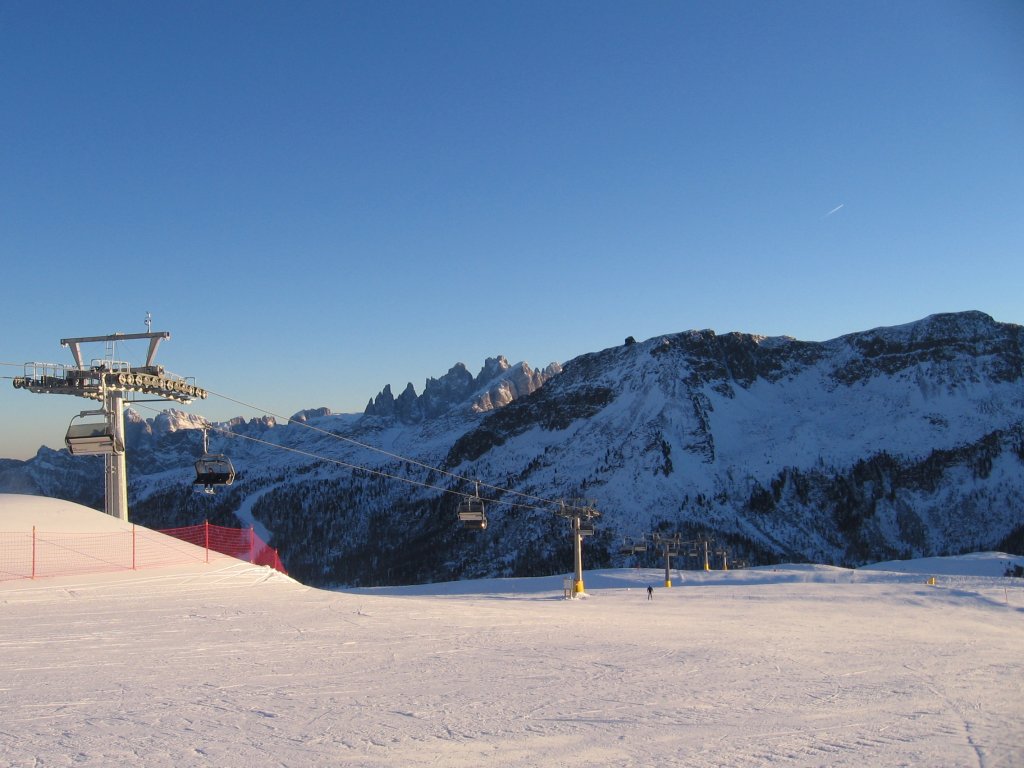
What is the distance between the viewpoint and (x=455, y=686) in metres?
14.5

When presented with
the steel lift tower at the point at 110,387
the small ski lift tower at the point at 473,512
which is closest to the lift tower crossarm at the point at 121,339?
the steel lift tower at the point at 110,387

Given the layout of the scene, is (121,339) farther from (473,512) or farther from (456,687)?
(456,687)

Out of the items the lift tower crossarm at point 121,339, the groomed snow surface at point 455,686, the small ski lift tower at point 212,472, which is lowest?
the groomed snow surface at point 455,686

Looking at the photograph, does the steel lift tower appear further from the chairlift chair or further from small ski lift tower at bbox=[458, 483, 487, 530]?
small ski lift tower at bbox=[458, 483, 487, 530]

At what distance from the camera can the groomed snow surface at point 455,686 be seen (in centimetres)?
1087

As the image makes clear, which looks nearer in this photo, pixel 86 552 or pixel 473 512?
pixel 86 552

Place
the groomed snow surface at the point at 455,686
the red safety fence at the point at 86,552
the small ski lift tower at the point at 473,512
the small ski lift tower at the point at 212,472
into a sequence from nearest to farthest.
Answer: the groomed snow surface at the point at 455,686 < the red safety fence at the point at 86,552 < the small ski lift tower at the point at 212,472 < the small ski lift tower at the point at 473,512

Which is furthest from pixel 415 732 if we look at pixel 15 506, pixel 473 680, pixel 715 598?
pixel 715 598

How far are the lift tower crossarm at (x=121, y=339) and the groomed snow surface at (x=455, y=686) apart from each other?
40.4 feet

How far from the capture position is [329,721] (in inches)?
473

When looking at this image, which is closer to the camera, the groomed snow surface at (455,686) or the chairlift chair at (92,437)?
the groomed snow surface at (455,686)

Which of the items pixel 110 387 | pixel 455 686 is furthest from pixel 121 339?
pixel 455 686

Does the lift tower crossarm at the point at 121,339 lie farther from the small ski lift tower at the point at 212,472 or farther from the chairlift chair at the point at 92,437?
the small ski lift tower at the point at 212,472

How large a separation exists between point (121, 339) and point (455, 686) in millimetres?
29144
